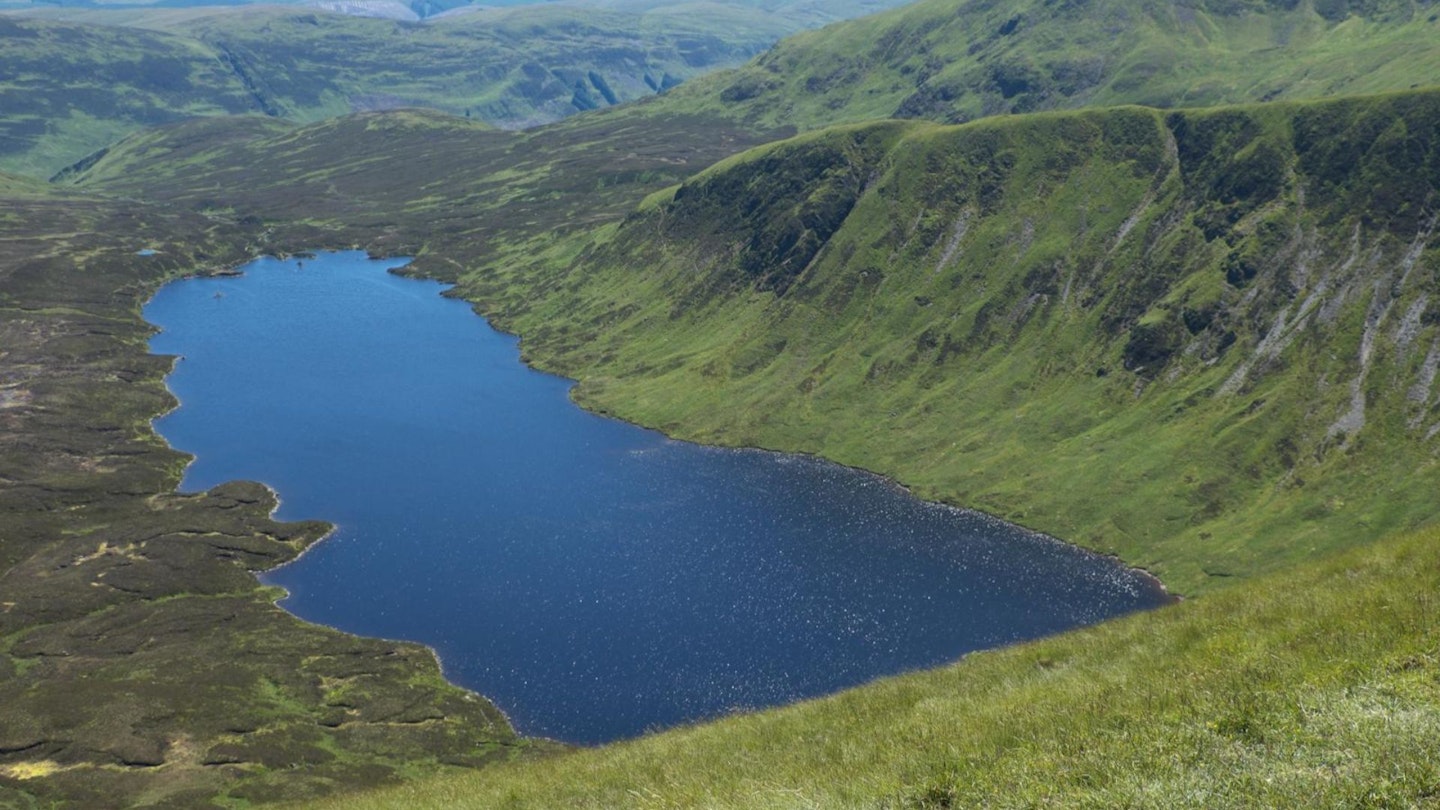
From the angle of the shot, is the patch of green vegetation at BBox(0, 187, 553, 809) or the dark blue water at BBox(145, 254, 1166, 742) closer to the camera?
the patch of green vegetation at BBox(0, 187, 553, 809)

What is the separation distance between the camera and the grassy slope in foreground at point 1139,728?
807 inches

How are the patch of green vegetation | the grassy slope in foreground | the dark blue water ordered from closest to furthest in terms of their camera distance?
the grassy slope in foreground, the patch of green vegetation, the dark blue water

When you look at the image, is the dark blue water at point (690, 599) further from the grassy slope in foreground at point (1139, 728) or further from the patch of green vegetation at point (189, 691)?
the grassy slope in foreground at point (1139, 728)

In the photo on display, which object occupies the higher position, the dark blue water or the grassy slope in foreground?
the grassy slope in foreground

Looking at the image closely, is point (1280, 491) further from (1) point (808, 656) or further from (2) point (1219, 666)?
(2) point (1219, 666)

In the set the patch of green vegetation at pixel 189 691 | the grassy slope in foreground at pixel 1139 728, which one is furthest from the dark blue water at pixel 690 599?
the grassy slope in foreground at pixel 1139 728

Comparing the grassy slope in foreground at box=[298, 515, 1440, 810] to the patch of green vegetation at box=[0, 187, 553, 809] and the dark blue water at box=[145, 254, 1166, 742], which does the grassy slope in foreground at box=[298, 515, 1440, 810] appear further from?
the dark blue water at box=[145, 254, 1166, 742]

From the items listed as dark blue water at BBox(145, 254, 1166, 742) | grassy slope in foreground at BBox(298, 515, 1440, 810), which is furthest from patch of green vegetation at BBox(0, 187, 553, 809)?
grassy slope in foreground at BBox(298, 515, 1440, 810)

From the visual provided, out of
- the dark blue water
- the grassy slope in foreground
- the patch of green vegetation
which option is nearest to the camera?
the grassy slope in foreground

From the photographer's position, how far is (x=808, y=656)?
147 metres

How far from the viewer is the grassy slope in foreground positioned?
20500 mm

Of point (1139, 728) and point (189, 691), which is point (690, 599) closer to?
point (189, 691)

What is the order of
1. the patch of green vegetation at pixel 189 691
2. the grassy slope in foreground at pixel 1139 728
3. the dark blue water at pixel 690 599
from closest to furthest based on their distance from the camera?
the grassy slope in foreground at pixel 1139 728
the patch of green vegetation at pixel 189 691
the dark blue water at pixel 690 599

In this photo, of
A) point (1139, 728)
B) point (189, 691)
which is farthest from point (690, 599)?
point (1139, 728)
